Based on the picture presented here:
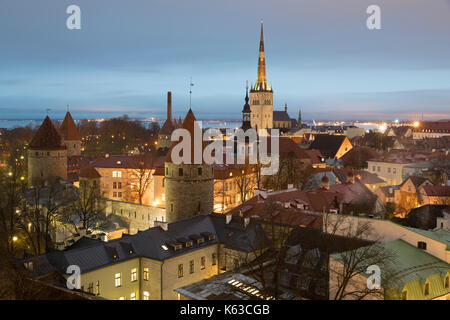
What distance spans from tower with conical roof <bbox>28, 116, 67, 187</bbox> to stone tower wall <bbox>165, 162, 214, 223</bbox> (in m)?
19.9

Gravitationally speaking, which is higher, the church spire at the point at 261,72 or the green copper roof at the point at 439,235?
the church spire at the point at 261,72

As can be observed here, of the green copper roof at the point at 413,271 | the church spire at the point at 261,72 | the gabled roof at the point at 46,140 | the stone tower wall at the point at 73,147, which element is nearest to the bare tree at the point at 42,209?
the gabled roof at the point at 46,140

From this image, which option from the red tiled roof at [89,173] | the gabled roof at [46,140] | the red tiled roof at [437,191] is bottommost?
the red tiled roof at [437,191]

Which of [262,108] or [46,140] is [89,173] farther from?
[262,108]

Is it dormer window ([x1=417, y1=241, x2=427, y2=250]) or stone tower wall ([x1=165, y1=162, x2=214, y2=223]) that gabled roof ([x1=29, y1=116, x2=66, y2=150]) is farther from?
dormer window ([x1=417, y1=241, x2=427, y2=250])

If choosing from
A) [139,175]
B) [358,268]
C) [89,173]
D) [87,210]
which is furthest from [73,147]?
[358,268]

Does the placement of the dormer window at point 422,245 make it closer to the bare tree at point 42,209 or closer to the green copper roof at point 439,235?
the green copper roof at point 439,235

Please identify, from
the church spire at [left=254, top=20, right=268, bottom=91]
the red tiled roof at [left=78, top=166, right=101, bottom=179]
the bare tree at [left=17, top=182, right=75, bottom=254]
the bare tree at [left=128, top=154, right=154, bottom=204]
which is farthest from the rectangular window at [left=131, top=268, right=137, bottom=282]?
the church spire at [left=254, top=20, right=268, bottom=91]

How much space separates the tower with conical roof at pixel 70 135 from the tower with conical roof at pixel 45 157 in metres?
8.72

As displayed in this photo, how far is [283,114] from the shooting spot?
13662cm

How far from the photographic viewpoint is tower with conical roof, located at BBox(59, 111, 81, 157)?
173 ft

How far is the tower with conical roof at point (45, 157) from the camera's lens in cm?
4303
